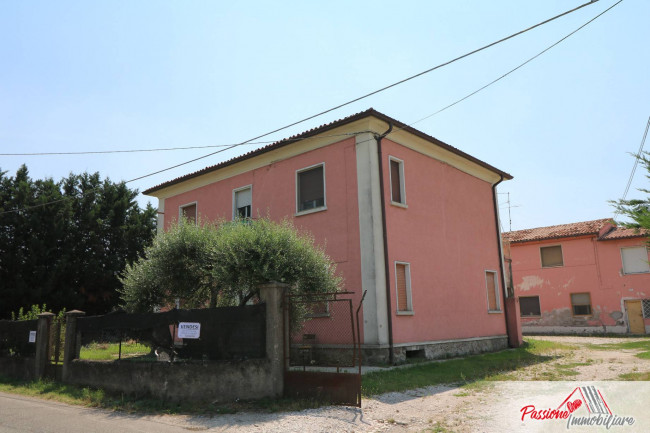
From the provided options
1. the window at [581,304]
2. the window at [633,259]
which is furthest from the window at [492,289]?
the window at [633,259]

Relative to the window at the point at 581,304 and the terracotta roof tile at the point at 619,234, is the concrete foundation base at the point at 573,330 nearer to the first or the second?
the window at the point at 581,304

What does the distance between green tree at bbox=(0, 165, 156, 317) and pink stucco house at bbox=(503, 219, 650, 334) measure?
70.0 ft

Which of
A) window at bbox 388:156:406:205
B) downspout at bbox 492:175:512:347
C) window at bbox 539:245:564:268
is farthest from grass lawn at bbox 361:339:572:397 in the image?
window at bbox 539:245:564:268

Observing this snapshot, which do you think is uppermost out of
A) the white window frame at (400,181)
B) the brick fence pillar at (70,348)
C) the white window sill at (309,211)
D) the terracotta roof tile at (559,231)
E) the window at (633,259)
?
the terracotta roof tile at (559,231)

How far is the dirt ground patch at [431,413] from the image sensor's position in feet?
22.2

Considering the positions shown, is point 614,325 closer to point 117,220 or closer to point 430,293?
point 430,293

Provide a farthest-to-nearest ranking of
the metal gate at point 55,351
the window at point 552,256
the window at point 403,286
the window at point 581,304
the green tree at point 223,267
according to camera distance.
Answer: the window at point 552,256 < the window at point 581,304 < the window at point 403,286 < the metal gate at point 55,351 < the green tree at point 223,267

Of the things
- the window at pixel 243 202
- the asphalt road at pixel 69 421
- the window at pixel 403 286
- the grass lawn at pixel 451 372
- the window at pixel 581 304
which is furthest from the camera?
the window at pixel 581 304

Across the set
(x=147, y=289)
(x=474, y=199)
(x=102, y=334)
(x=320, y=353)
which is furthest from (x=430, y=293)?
(x=102, y=334)

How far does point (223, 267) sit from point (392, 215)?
17.2 ft

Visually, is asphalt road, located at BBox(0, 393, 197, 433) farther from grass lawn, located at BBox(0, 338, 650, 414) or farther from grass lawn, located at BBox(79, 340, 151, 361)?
grass lawn, located at BBox(79, 340, 151, 361)

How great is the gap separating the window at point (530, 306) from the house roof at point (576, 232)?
11.8 ft

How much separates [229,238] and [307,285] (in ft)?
6.40

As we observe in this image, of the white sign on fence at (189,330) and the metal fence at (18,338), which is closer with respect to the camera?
the white sign on fence at (189,330)
